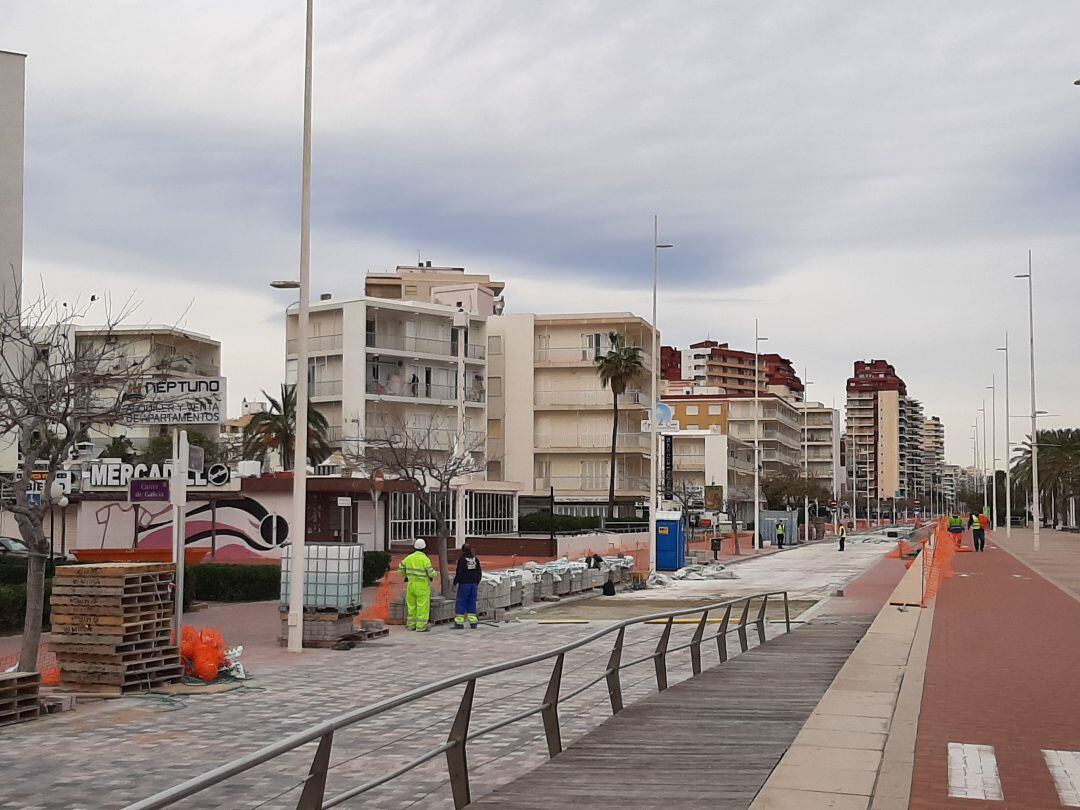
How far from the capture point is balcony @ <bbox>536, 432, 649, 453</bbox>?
82.4 metres

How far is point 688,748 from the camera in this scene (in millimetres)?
9969

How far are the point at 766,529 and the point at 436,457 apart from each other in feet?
84.7

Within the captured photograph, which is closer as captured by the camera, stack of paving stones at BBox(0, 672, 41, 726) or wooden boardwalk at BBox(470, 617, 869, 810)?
wooden boardwalk at BBox(470, 617, 869, 810)

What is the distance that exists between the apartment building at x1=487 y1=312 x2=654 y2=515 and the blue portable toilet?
34624 mm

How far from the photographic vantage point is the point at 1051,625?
78.2 ft

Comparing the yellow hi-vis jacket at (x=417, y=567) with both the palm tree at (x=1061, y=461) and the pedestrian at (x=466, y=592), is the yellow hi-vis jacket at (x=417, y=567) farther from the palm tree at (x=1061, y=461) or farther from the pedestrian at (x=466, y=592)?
the palm tree at (x=1061, y=461)

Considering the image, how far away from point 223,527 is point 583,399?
125 ft

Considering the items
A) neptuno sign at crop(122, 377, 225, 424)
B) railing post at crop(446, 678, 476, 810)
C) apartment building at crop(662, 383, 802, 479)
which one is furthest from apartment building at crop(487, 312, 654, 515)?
railing post at crop(446, 678, 476, 810)

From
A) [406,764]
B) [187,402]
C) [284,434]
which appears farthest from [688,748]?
[284,434]

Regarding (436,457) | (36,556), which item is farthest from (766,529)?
(36,556)

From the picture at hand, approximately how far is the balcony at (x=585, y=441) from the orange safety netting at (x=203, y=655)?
65522mm

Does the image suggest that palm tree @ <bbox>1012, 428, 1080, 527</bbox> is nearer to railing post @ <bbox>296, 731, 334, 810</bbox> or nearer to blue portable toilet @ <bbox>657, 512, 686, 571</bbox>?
blue portable toilet @ <bbox>657, 512, 686, 571</bbox>

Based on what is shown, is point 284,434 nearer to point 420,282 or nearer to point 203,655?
point 420,282

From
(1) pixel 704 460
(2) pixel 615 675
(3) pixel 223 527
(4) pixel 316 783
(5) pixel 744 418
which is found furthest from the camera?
(5) pixel 744 418
